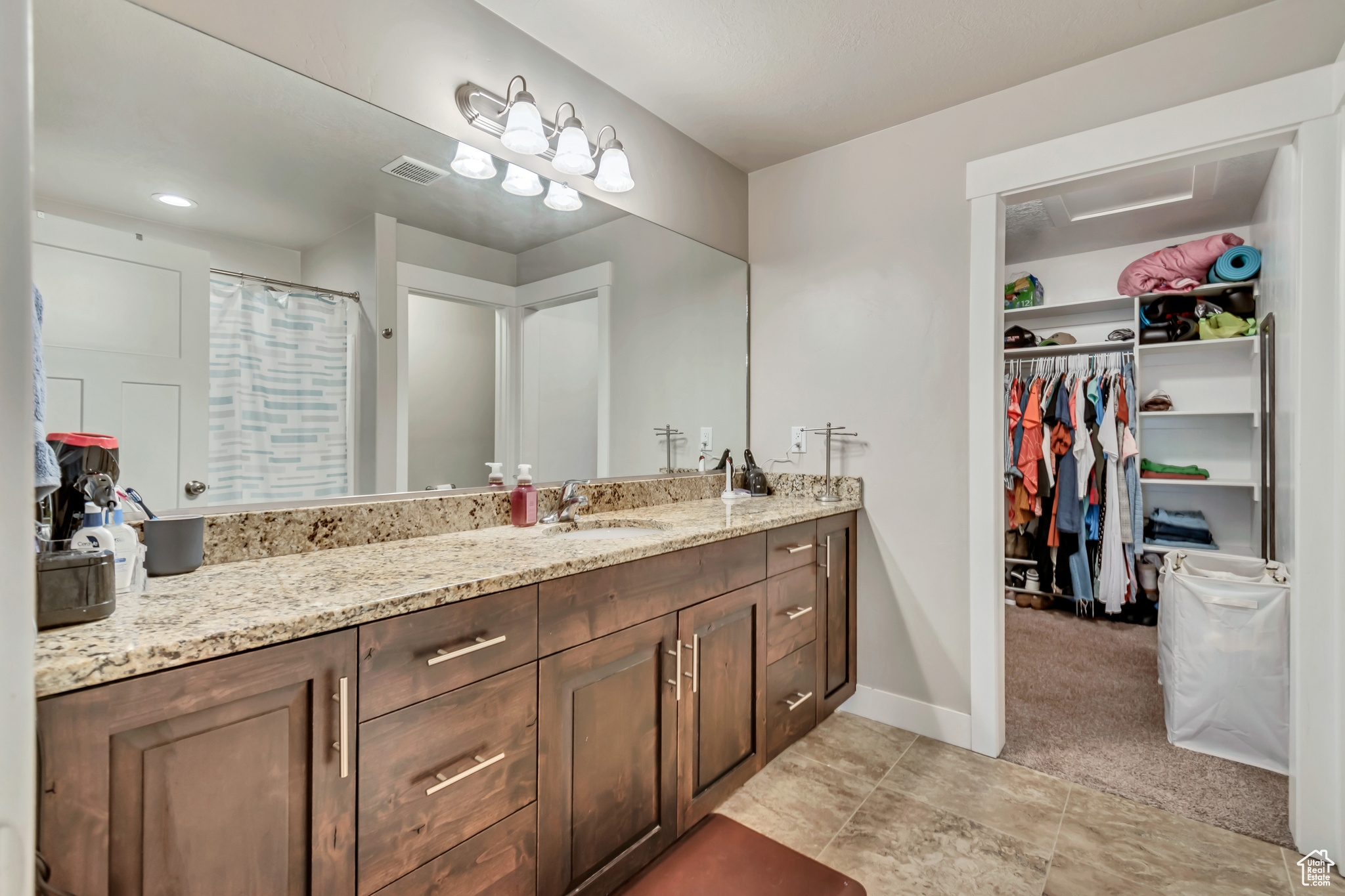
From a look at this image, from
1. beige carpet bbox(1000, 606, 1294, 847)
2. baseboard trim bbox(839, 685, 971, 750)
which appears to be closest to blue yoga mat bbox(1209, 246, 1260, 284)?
beige carpet bbox(1000, 606, 1294, 847)

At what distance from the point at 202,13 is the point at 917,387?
231 cm

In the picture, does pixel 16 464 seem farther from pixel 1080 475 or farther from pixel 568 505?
pixel 1080 475

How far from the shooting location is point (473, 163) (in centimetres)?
171

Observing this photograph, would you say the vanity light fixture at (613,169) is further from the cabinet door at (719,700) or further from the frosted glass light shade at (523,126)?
the cabinet door at (719,700)

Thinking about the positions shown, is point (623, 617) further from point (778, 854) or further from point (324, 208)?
point (324, 208)

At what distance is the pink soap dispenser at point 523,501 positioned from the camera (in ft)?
5.83

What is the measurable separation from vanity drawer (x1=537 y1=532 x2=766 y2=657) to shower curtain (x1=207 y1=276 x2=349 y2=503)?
668 millimetres

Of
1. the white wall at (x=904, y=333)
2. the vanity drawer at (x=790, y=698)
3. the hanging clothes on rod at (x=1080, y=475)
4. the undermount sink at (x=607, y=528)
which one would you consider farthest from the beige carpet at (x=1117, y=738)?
the undermount sink at (x=607, y=528)

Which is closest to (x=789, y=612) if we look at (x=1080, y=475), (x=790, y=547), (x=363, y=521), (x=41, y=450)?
(x=790, y=547)

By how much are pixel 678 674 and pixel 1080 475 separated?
340 cm

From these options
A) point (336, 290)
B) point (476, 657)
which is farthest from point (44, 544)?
point (336, 290)

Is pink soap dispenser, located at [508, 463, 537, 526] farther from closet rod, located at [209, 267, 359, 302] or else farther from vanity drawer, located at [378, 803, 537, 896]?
vanity drawer, located at [378, 803, 537, 896]

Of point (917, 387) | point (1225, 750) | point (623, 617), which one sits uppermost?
point (917, 387)

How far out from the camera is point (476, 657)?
42.1 inches
